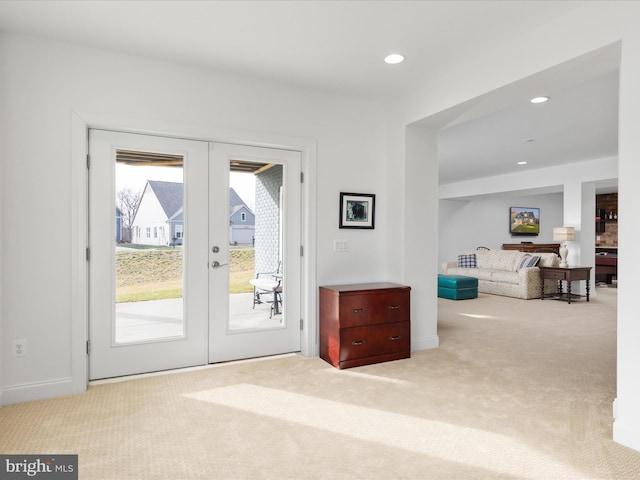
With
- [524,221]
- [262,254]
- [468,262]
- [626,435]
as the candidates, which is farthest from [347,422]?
[524,221]

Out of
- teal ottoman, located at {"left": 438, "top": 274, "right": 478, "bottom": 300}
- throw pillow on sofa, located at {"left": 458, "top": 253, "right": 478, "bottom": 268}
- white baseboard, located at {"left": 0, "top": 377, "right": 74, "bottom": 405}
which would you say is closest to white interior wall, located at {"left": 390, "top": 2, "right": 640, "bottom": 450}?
white baseboard, located at {"left": 0, "top": 377, "right": 74, "bottom": 405}

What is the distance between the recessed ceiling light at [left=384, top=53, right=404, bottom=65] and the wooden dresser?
6.12 feet

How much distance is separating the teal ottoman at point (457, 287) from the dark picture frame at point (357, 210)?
3.80 metres

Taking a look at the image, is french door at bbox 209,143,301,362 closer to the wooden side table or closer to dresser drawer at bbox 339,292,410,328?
dresser drawer at bbox 339,292,410,328

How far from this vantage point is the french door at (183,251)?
314cm

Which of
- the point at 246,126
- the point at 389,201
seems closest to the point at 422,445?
the point at 389,201

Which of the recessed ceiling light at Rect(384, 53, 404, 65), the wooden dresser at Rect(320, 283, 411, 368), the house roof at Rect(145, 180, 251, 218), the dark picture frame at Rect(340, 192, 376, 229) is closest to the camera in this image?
the recessed ceiling light at Rect(384, 53, 404, 65)

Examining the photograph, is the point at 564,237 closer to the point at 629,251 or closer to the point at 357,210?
the point at 357,210

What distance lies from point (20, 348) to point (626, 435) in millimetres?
3738

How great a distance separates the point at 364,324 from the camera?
140 inches

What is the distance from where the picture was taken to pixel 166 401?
2.76 metres

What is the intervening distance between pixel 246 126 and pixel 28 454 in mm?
2666

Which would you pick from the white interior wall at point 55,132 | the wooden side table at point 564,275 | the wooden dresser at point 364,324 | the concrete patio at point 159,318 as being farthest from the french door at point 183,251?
the wooden side table at point 564,275

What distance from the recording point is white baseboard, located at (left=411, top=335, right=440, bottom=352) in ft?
13.1
